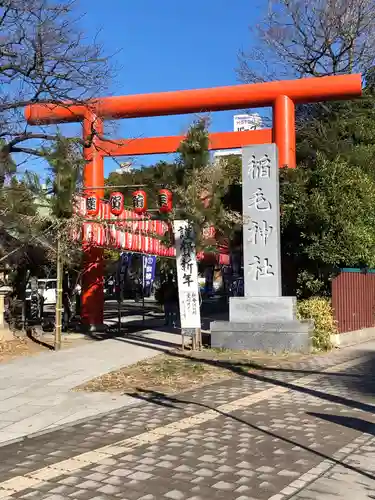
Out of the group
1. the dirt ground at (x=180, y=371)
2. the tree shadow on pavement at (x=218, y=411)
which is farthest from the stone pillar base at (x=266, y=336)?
the tree shadow on pavement at (x=218, y=411)

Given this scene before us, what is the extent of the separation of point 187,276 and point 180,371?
3.10 metres

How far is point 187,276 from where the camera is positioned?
43.1ft

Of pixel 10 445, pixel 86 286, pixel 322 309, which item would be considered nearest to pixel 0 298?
pixel 86 286

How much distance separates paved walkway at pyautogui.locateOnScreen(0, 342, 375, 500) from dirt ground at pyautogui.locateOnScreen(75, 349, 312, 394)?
0.75 metres

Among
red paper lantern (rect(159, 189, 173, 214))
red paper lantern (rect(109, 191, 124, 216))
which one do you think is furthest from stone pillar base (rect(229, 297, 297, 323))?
red paper lantern (rect(109, 191, 124, 216))

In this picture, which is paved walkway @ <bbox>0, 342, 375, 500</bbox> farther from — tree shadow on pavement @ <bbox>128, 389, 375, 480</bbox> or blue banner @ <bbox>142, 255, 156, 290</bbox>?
blue banner @ <bbox>142, 255, 156, 290</bbox>

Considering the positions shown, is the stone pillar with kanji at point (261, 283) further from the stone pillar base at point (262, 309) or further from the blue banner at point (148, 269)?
the blue banner at point (148, 269)

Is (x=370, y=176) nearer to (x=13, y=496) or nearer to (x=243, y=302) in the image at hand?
(x=243, y=302)

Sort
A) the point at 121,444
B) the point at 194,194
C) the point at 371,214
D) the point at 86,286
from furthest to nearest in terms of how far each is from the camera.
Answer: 1. the point at 86,286
2. the point at 371,214
3. the point at 194,194
4. the point at 121,444

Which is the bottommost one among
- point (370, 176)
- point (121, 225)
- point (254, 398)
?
point (254, 398)

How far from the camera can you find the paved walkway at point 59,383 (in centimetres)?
730

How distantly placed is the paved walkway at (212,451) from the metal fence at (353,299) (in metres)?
6.14

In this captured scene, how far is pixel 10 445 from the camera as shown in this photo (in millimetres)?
6145

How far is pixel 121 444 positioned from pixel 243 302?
735cm
